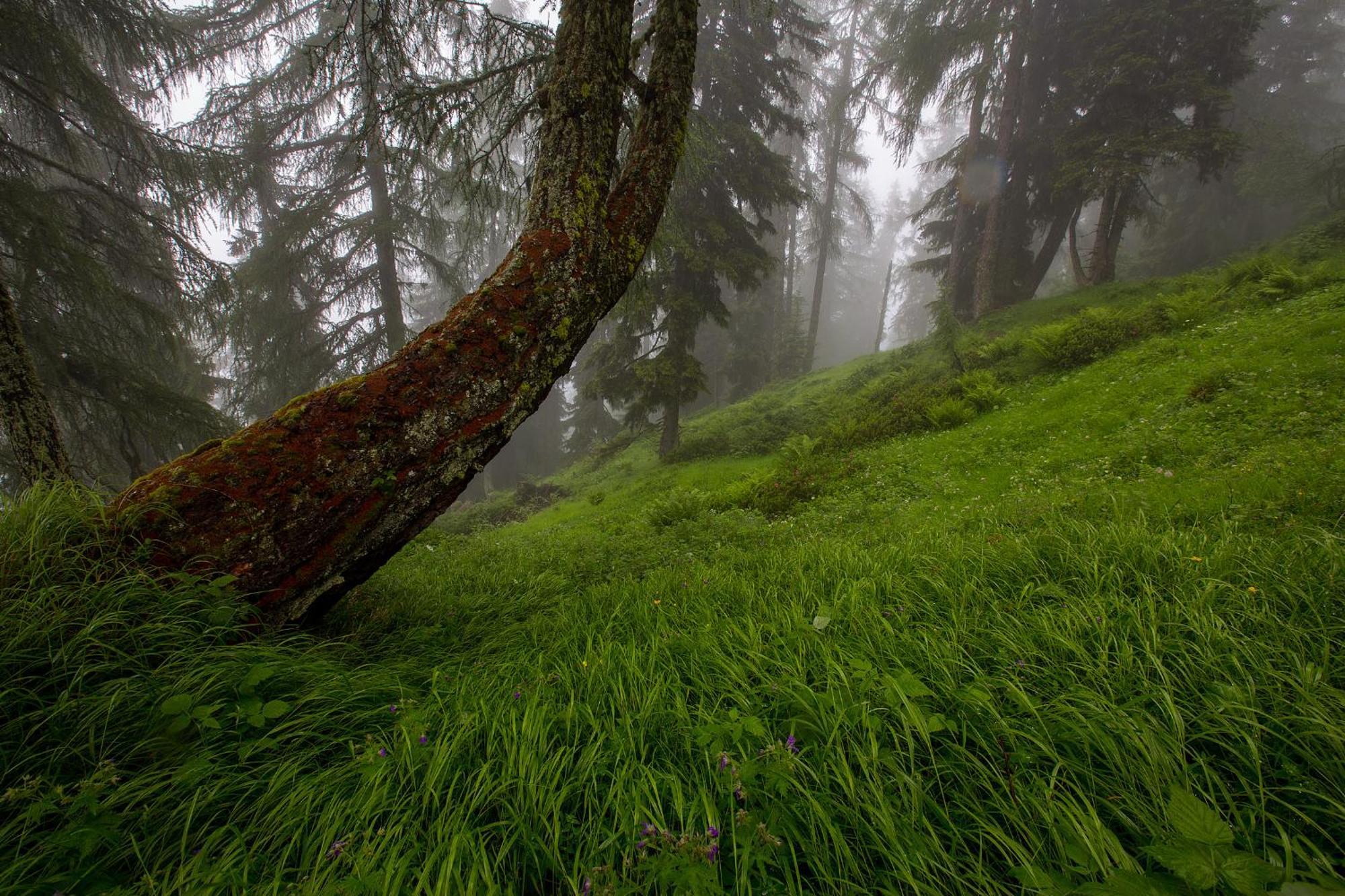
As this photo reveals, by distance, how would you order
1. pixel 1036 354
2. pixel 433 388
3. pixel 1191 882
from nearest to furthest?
1. pixel 1191 882
2. pixel 433 388
3. pixel 1036 354

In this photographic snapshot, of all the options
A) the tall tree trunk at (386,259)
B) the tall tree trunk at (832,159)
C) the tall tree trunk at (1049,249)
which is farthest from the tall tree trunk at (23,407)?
the tall tree trunk at (832,159)

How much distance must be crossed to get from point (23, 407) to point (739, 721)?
442 cm

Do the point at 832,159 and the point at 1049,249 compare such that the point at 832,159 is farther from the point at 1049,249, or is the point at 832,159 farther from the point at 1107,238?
the point at 1107,238

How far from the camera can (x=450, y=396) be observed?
2.77 m

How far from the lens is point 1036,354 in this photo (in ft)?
29.4

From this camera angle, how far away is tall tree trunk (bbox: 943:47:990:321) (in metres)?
14.2

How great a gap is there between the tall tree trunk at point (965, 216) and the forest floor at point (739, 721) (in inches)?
563

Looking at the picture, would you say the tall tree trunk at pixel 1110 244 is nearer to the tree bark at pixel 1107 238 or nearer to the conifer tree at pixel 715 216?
the tree bark at pixel 1107 238

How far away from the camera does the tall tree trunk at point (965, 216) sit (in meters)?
14.2

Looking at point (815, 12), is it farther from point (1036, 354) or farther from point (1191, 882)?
point (1191, 882)

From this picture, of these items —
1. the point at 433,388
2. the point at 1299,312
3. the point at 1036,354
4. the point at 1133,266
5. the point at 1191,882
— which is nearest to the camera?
the point at 1191,882

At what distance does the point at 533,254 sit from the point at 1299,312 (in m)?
10.6

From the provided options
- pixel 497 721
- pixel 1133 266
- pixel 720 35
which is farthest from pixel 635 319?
pixel 1133 266

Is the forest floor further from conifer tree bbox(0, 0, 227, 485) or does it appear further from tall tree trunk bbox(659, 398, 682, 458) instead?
tall tree trunk bbox(659, 398, 682, 458)
